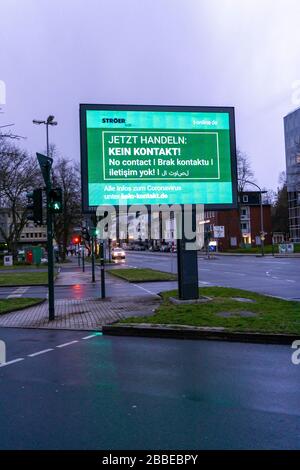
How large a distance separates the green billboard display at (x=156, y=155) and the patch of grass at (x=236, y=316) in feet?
9.84

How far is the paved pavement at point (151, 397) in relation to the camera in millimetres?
4645

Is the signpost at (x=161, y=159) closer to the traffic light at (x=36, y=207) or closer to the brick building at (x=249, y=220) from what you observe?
the traffic light at (x=36, y=207)

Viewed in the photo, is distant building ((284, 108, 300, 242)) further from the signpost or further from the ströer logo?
the ströer logo

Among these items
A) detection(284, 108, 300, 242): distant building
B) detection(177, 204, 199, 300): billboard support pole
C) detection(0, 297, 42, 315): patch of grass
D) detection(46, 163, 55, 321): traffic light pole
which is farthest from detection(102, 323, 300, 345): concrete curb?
detection(284, 108, 300, 242): distant building

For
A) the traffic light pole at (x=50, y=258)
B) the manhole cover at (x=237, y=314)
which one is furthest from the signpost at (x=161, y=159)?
the manhole cover at (x=237, y=314)

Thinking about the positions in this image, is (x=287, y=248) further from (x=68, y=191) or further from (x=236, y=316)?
(x=236, y=316)

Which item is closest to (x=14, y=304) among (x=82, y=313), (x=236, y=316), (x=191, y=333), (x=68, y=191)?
(x=82, y=313)

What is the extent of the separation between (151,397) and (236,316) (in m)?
5.68

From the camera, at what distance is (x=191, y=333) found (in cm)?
990

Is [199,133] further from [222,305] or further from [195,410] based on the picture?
[195,410]

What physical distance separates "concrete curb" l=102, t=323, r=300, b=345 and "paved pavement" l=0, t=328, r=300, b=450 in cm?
34

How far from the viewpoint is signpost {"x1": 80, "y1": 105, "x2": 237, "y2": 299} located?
1405 cm

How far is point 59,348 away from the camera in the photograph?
9.27m
